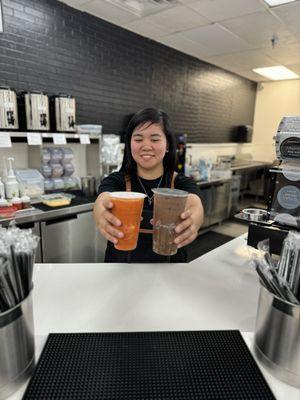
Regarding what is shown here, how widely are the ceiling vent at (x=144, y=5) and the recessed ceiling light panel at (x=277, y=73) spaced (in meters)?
3.56

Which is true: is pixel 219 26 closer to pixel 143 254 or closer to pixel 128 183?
pixel 128 183

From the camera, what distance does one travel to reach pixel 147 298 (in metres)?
1.04

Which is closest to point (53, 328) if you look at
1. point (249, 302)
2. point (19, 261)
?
point (19, 261)

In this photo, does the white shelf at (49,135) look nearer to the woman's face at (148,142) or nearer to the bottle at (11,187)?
the bottle at (11,187)

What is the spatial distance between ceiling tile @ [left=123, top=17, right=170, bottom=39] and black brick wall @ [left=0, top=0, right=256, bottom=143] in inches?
4.4

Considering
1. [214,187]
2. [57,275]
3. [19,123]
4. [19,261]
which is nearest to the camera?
[19,261]

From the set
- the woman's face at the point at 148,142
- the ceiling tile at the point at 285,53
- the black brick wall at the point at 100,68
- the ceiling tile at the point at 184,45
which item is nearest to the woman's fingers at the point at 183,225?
the woman's face at the point at 148,142

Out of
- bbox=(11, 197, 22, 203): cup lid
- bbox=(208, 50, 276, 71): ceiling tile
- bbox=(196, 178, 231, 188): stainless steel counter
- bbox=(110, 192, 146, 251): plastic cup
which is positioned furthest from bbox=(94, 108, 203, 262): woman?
bbox=(208, 50, 276, 71): ceiling tile

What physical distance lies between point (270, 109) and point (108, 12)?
5791 millimetres

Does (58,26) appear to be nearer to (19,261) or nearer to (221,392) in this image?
(19,261)

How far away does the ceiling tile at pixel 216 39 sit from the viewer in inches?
154

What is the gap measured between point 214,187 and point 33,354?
4836mm

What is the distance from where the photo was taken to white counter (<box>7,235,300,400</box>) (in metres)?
0.89

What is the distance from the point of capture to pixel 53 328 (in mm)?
863
